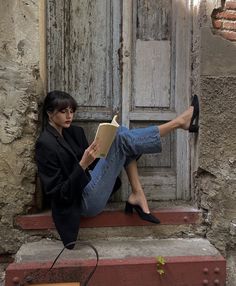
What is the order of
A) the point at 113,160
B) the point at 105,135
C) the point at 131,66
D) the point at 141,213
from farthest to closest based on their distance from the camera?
the point at 131,66 → the point at 141,213 → the point at 113,160 → the point at 105,135

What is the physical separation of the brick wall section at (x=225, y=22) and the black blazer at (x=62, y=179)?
5.04 ft

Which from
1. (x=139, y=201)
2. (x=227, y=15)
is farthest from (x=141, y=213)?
(x=227, y=15)

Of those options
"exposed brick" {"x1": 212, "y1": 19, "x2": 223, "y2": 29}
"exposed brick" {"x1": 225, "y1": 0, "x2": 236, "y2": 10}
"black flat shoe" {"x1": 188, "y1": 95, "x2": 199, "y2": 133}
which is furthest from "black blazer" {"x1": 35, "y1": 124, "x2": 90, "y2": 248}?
"exposed brick" {"x1": 225, "y1": 0, "x2": 236, "y2": 10}

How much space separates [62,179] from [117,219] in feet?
2.00

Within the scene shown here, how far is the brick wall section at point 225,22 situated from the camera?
3176 millimetres

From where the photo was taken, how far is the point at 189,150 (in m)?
3.52

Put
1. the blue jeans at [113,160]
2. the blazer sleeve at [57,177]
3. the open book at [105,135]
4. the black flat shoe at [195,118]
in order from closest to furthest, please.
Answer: the open book at [105,135]
the blazer sleeve at [57,177]
the blue jeans at [113,160]
the black flat shoe at [195,118]

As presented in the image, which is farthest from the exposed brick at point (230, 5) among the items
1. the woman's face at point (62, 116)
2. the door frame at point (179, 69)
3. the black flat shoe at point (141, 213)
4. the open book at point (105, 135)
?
the black flat shoe at point (141, 213)

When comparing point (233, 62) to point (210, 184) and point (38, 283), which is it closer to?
point (210, 184)

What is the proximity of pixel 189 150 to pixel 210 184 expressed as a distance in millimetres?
428

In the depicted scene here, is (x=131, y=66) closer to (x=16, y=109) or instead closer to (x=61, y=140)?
(x=61, y=140)

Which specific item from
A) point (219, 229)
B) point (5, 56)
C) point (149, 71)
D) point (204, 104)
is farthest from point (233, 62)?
point (5, 56)

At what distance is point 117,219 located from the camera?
10.4 feet

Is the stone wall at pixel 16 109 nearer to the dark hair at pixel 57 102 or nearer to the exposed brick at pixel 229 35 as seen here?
the dark hair at pixel 57 102
